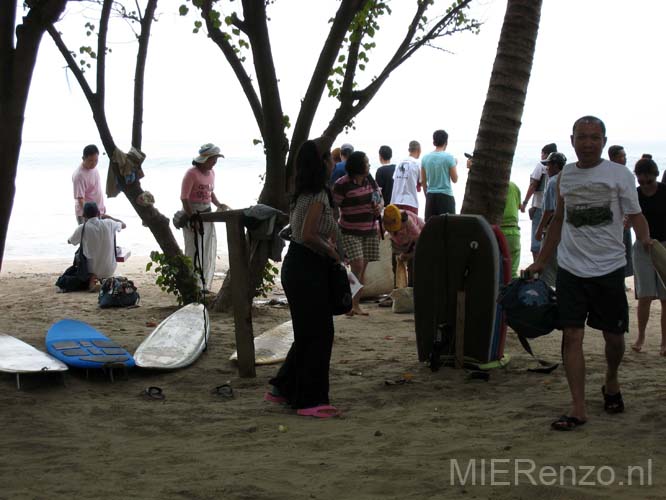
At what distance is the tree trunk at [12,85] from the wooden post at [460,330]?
9.72 feet

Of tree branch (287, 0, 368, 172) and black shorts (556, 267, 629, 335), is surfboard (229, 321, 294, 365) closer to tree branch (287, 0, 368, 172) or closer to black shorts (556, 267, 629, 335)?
tree branch (287, 0, 368, 172)

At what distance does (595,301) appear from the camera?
197 inches

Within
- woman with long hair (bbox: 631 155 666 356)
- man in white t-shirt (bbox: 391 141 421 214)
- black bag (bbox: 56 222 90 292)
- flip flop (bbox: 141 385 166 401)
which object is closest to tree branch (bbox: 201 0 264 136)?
black bag (bbox: 56 222 90 292)

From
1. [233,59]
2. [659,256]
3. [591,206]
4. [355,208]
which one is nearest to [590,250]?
[591,206]

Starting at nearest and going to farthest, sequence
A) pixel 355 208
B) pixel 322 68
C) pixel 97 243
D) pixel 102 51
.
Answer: pixel 322 68, pixel 355 208, pixel 102 51, pixel 97 243

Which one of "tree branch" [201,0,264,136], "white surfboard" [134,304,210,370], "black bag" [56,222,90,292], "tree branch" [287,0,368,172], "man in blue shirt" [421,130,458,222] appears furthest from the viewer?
"man in blue shirt" [421,130,458,222]

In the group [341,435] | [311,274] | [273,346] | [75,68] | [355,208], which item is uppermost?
[75,68]

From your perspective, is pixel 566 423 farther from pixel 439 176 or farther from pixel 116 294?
pixel 439 176

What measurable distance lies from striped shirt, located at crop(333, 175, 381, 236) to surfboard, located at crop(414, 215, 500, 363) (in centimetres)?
273

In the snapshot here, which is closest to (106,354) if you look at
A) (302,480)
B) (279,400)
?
(279,400)

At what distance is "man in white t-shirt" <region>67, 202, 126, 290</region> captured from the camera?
36.0 feet

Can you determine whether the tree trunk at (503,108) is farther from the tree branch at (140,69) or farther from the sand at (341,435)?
the tree branch at (140,69)

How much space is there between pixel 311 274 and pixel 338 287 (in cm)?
18

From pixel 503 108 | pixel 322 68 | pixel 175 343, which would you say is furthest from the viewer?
pixel 322 68
